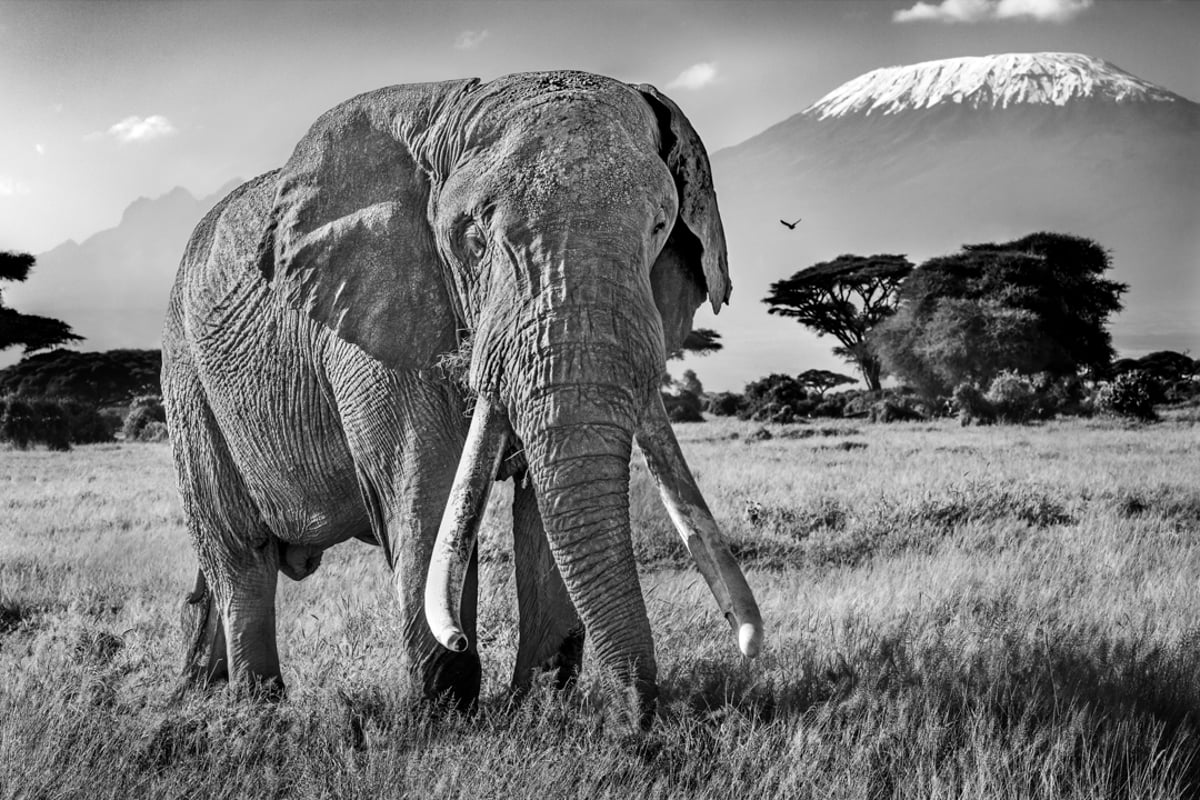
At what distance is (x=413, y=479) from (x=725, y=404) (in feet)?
108

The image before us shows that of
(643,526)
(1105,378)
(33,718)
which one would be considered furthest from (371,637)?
(1105,378)

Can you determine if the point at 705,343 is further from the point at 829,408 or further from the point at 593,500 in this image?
the point at 593,500

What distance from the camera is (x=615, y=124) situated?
3.59 m

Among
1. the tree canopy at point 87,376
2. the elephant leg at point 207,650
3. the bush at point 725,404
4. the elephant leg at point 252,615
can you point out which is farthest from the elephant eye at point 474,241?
the tree canopy at point 87,376

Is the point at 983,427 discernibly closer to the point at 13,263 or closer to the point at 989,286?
the point at 989,286

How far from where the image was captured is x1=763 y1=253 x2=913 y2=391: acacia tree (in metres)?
42.0

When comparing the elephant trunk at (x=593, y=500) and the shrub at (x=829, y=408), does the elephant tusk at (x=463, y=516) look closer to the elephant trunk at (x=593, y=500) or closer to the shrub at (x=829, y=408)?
the elephant trunk at (x=593, y=500)

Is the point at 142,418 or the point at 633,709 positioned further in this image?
the point at 142,418

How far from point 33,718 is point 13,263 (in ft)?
91.6

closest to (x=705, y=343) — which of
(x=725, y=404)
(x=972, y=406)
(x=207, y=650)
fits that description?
(x=725, y=404)

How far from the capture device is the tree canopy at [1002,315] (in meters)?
33.4

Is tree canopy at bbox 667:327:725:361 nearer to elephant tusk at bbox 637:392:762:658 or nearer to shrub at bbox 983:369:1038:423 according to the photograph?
shrub at bbox 983:369:1038:423

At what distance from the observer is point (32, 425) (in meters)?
24.4

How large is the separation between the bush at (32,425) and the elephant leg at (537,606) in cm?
2224
